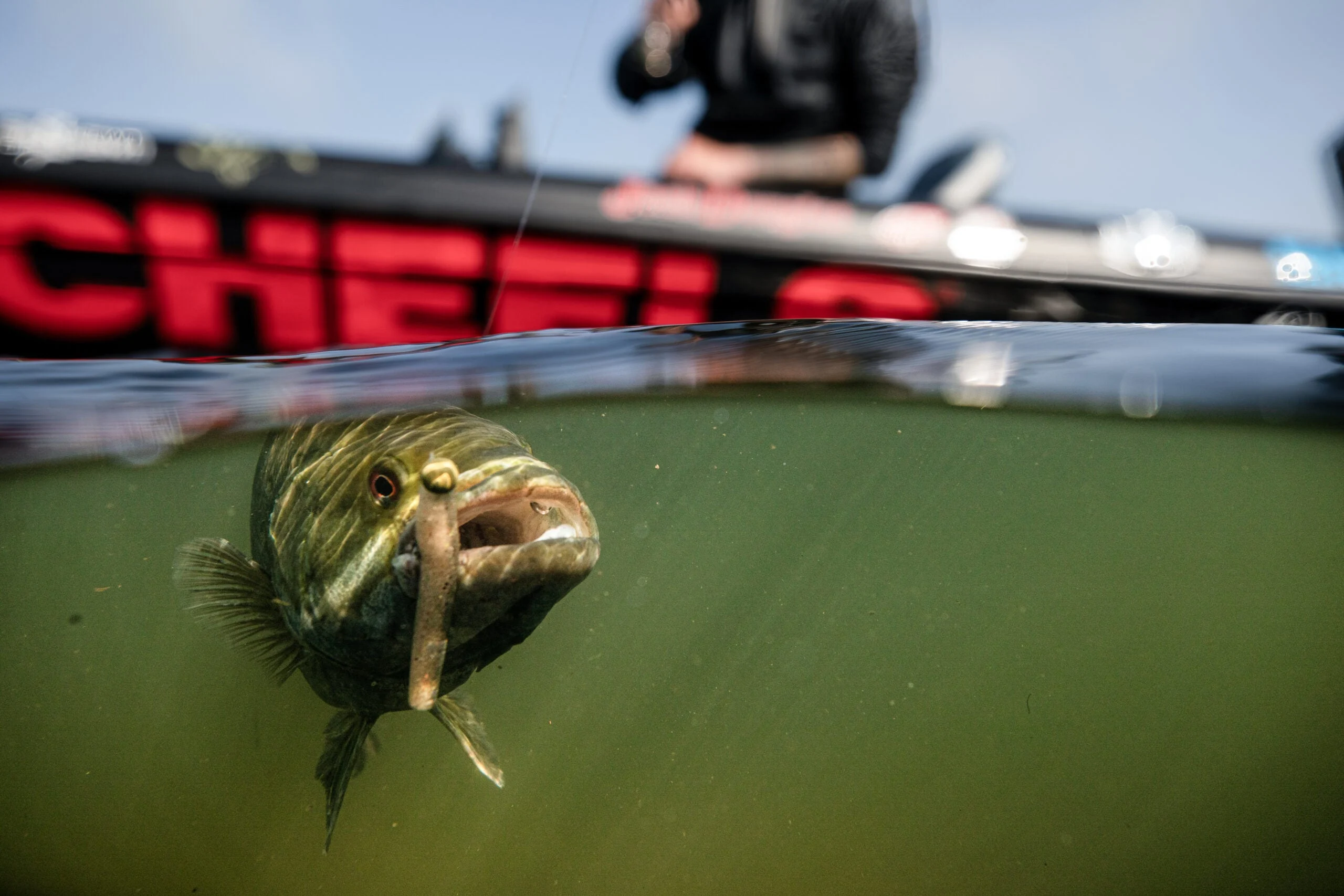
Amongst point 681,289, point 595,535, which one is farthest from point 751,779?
point 595,535

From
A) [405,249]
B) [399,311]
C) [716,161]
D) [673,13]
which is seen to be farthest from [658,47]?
[399,311]

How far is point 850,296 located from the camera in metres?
3.35

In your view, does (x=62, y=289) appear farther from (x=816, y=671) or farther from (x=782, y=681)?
(x=816, y=671)

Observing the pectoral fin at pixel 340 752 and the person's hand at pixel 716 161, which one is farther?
the person's hand at pixel 716 161

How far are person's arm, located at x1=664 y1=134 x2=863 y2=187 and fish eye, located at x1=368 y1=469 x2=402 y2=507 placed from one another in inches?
94.3

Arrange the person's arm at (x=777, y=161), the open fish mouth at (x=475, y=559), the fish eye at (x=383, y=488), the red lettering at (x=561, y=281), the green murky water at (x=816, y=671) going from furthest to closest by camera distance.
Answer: the person's arm at (x=777, y=161), the green murky water at (x=816, y=671), the red lettering at (x=561, y=281), the fish eye at (x=383, y=488), the open fish mouth at (x=475, y=559)

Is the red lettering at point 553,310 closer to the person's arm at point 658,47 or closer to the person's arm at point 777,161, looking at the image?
the person's arm at point 777,161

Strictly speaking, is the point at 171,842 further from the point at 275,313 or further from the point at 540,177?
the point at 540,177

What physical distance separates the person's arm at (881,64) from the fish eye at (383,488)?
283cm

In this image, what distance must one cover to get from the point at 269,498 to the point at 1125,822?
4314mm

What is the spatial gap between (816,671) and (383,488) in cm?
306

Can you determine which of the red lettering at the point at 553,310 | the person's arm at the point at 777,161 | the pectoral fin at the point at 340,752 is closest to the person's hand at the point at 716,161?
the person's arm at the point at 777,161

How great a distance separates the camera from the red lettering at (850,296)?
3.31 metres

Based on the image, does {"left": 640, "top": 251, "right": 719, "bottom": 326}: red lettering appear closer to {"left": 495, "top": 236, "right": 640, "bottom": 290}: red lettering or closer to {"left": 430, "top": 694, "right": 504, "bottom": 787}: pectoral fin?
{"left": 495, "top": 236, "right": 640, "bottom": 290}: red lettering
